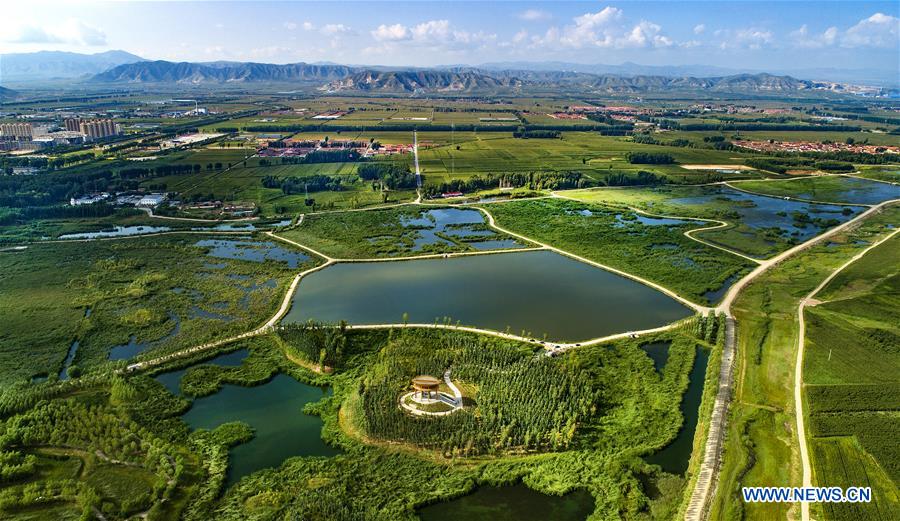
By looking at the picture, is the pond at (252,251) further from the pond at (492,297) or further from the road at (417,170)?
the road at (417,170)

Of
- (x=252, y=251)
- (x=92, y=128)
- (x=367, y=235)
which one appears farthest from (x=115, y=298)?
(x=92, y=128)

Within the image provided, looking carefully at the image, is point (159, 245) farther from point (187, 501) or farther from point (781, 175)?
point (781, 175)

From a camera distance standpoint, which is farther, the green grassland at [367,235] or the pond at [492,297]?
the green grassland at [367,235]

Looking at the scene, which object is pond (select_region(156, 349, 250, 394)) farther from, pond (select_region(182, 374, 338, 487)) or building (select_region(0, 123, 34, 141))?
building (select_region(0, 123, 34, 141))

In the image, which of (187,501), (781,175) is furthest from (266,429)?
(781,175)

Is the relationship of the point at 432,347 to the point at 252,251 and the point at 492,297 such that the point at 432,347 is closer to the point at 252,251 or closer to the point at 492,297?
the point at 492,297

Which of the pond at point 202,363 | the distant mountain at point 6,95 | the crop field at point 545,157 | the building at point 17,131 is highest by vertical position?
the distant mountain at point 6,95

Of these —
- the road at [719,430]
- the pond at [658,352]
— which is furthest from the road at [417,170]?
the pond at [658,352]
